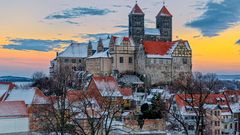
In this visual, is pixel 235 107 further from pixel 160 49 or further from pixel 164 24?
pixel 164 24

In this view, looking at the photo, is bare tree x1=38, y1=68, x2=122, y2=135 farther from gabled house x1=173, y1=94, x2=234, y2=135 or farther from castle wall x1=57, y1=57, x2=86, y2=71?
castle wall x1=57, y1=57, x2=86, y2=71

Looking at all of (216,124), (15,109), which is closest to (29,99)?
(15,109)

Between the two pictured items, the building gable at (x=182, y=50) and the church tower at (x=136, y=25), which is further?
the church tower at (x=136, y=25)

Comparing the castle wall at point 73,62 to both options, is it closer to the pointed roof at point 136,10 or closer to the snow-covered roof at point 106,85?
the pointed roof at point 136,10

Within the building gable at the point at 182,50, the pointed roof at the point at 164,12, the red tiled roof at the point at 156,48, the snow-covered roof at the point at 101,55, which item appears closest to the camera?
Answer: the red tiled roof at the point at 156,48

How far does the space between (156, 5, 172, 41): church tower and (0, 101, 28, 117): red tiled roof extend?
198ft

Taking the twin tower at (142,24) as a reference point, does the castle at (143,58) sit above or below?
below

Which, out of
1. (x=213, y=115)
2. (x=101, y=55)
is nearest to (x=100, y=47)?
(x=101, y=55)

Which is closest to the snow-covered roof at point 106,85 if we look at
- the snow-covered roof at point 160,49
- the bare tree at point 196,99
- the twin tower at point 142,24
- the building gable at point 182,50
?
the bare tree at point 196,99

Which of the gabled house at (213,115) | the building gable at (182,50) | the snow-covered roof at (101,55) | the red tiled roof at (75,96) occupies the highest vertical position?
the building gable at (182,50)

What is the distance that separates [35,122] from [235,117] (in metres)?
25.4

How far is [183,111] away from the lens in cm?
4816

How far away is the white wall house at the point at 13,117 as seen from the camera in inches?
1543

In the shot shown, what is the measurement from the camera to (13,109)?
131 feet
